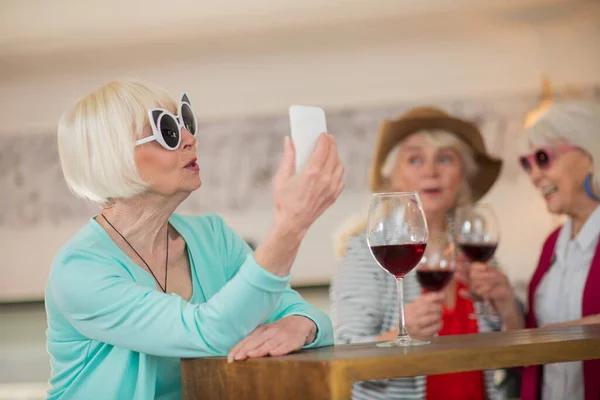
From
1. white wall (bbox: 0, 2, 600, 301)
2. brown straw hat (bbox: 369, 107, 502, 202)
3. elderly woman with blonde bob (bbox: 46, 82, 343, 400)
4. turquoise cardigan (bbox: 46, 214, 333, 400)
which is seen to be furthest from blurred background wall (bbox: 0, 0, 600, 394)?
turquoise cardigan (bbox: 46, 214, 333, 400)

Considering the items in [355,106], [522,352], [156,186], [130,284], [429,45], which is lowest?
[522,352]

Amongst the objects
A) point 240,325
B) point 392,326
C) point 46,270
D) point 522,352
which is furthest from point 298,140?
point 46,270

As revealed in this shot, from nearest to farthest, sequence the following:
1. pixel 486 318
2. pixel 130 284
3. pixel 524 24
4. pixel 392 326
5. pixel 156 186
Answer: pixel 130 284, pixel 156 186, pixel 392 326, pixel 486 318, pixel 524 24

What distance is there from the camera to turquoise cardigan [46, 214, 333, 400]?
153cm

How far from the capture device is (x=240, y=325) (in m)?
1.54

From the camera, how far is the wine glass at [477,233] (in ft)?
9.30

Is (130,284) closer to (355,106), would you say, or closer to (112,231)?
(112,231)

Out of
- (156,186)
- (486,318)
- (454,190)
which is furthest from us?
(454,190)

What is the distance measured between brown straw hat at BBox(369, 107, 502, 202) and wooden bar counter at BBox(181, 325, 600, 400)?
66.0 inches

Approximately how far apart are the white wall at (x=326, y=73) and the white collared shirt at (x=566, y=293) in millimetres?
2167

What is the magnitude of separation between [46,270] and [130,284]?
4.20 meters

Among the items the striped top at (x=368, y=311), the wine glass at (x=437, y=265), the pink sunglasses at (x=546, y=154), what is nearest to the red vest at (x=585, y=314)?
the striped top at (x=368, y=311)

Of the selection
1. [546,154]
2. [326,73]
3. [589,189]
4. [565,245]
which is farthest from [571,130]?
[326,73]

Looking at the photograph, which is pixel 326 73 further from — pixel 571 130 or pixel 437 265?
pixel 437 265
